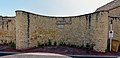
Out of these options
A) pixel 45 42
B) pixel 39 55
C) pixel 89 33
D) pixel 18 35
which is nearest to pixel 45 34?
pixel 45 42

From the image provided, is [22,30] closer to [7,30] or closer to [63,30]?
[63,30]

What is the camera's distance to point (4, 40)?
19812 millimetres

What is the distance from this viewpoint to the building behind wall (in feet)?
50.1

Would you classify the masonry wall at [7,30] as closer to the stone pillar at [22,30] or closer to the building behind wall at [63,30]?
the building behind wall at [63,30]

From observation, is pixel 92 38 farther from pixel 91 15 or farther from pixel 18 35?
pixel 18 35

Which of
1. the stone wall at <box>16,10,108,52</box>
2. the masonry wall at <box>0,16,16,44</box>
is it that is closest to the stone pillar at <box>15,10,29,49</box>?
the stone wall at <box>16,10,108,52</box>

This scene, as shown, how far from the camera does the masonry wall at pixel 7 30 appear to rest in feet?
63.8

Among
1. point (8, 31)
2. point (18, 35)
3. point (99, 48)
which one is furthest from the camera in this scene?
point (8, 31)

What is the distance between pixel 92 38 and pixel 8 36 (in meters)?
8.36

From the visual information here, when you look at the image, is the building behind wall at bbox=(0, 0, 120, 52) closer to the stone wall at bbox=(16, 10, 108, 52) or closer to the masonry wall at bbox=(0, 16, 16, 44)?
the stone wall at bbox=(16, 10, 108, 52)

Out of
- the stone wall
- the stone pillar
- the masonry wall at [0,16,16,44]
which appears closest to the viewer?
the stone wall

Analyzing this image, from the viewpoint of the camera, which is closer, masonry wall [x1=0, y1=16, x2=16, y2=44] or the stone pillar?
the stone pillar

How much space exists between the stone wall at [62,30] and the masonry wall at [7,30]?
310 centimetres

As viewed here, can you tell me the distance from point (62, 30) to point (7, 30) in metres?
5.59
